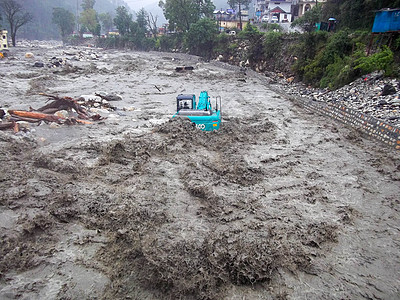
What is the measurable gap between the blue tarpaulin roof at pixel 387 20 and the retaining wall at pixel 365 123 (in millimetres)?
7413

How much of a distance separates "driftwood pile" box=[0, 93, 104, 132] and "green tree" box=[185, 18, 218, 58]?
40.0 meters

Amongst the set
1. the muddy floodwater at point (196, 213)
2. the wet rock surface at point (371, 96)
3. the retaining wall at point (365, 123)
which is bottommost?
the muddy floodwater at point (196, 213)

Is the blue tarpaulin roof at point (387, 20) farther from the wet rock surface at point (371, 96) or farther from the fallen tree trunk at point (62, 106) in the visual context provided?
the fallen tree trunk at point (62, 106)

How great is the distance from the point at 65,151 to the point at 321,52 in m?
23.2

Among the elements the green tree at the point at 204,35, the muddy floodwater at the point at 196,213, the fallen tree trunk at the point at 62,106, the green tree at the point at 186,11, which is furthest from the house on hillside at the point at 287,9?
the fallen tree trunk at the point at 62,106

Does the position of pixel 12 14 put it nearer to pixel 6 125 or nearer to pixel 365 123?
pixel 6 125

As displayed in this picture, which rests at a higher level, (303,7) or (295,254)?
(303,7)

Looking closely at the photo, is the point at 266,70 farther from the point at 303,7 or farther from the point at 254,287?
the point at 254,287

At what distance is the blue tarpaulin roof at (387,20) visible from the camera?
58.4 ft

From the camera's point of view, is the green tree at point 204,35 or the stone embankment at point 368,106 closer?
the stone embankment at point 368,106

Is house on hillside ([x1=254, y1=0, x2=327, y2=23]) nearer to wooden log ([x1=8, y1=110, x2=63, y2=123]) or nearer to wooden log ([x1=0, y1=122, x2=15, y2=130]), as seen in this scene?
wooden log ([x1=8, y1=110, x2=63, y2=123])

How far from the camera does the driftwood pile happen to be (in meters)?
12.5

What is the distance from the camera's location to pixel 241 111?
17547 mm

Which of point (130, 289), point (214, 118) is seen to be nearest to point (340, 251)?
point (130, 289)
